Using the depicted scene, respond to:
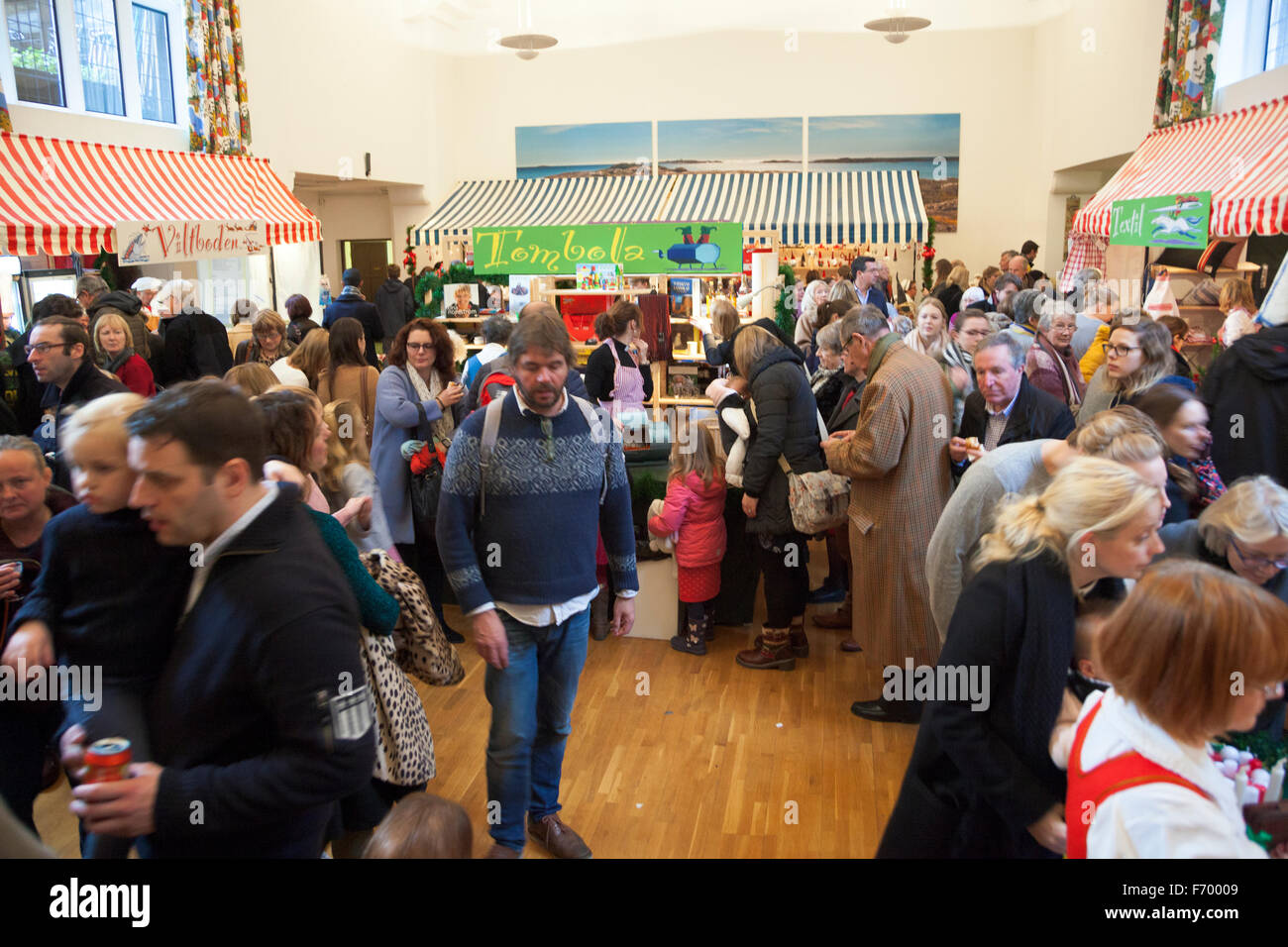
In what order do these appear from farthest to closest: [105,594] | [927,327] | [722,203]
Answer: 1. [722,203]
2. [927,327]
3. [105,594]

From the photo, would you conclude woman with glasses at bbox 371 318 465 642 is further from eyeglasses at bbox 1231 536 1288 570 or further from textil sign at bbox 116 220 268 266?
eyeglasses at bbox 1231 536 1288 570

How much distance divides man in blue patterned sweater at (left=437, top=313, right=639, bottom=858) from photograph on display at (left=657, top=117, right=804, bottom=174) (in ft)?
42.5

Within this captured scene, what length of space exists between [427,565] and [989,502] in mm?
3244

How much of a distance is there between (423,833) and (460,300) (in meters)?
9.61

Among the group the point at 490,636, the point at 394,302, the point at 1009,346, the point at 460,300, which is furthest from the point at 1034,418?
the point at 394,302

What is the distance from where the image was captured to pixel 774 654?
15.0 ft

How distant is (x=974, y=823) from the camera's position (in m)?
1.83

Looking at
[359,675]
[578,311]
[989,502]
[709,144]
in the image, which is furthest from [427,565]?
[709,144]

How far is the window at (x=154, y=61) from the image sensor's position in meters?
9.07

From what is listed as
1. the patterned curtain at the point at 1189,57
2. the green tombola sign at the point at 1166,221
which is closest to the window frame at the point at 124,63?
the green tombola sign at the point at 1166,221

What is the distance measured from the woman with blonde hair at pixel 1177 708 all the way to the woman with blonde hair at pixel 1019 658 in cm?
34

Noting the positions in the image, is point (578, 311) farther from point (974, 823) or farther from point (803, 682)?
point (974, 823)

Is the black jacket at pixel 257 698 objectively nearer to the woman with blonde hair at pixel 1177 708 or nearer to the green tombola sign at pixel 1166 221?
the woman with blonde hair at pixel 1177 708

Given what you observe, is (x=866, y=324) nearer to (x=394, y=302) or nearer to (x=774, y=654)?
(x=774, y=654)
